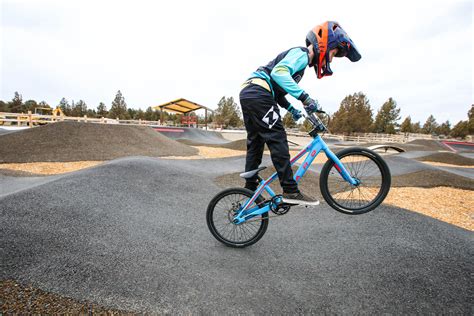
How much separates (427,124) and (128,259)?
4667 inches

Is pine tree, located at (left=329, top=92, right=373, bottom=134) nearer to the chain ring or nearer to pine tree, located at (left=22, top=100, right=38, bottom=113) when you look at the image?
the chain ring

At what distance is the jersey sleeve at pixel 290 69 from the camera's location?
3.07 meters

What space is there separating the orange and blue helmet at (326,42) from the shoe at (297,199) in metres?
1.92

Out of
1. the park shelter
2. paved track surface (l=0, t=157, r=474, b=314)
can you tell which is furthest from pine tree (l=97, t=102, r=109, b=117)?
paved track surface (l=0, t=157, r=474, b=314)

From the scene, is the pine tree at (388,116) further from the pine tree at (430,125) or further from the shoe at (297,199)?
the shoe at (297,199)

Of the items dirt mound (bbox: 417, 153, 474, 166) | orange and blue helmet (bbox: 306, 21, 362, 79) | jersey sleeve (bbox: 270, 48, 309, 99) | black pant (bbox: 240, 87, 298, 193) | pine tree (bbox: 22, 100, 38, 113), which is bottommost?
dirt mound (bbox: 417, 153, 474, 166)

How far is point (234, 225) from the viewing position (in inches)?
149

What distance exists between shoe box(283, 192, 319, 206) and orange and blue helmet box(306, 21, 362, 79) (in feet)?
6.30

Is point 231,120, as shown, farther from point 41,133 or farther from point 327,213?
point 327,213

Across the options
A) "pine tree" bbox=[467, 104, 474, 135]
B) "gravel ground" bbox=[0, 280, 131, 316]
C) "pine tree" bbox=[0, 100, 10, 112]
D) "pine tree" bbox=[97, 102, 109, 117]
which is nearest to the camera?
"gravel ground" bbox=[0, 280, 131, 316]

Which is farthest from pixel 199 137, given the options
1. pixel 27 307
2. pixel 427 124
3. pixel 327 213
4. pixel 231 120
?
pixel 427 124

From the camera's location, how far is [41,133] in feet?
41.9

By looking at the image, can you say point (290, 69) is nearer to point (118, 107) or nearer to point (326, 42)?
point (326, 42)

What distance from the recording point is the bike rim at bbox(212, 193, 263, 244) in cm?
355
